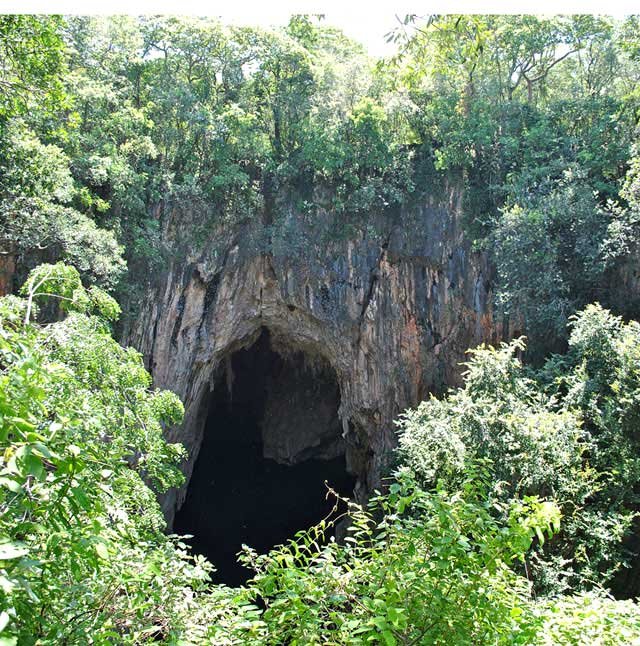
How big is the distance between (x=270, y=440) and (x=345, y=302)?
5.70m

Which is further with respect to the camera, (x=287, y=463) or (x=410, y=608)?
(x=287, y=463)

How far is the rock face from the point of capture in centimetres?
1077

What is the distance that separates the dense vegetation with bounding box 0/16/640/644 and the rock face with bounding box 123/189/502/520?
0.44 m

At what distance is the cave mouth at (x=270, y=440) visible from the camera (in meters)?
14.1

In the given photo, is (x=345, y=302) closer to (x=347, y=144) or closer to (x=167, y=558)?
(x=347, y=144)

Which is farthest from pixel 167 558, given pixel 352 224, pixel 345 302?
pixel 352 224

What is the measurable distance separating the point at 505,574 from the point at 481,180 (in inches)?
359

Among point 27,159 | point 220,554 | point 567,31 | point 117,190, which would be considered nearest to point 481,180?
point 567,31

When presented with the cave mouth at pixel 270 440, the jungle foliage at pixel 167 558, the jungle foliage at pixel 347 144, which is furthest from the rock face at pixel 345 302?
the jungle foliage at pixel 167 558

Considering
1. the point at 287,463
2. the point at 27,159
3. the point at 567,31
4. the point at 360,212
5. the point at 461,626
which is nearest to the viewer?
the point at 461,626

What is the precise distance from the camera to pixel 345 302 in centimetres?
1149

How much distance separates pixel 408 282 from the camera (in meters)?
11.2

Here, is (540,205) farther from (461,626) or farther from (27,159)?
(461,626)

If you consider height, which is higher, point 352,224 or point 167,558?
point 352,224
